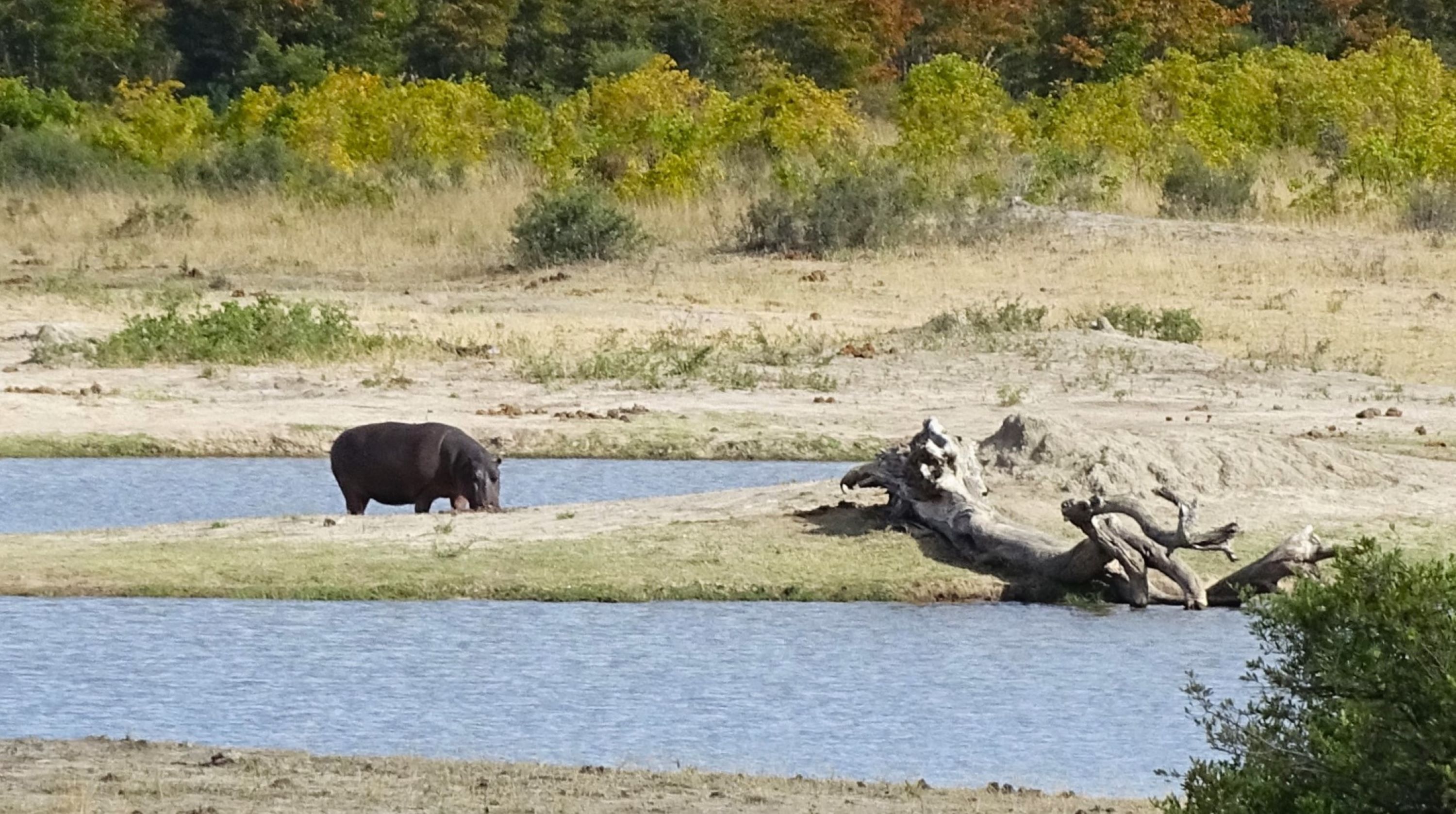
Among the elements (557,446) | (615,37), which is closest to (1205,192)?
(557,446)

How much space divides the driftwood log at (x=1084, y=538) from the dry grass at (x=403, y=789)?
3.48 meters

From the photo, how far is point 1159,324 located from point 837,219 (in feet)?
20.5

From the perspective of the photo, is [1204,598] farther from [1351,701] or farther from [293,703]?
[1351,701]

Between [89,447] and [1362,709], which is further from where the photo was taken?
[89,447]

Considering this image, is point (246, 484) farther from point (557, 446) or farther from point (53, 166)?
point (53, 166)

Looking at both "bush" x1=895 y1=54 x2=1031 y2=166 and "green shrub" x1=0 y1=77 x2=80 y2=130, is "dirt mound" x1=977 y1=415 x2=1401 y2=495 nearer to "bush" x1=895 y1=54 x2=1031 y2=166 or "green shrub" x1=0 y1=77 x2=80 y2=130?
"bush" x1=895 y1=54 x2=1031 y2=166

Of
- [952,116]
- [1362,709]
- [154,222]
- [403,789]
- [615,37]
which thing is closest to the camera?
[1362,709]

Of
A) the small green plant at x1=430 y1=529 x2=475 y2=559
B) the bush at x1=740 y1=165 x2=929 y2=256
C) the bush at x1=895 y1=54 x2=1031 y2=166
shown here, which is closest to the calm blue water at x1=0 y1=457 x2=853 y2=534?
the small green plant at x1=430 y1=529 x2=475 y2=559

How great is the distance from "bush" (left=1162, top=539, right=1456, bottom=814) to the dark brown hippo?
24.0 ft

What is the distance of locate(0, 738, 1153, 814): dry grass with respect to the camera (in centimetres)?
666

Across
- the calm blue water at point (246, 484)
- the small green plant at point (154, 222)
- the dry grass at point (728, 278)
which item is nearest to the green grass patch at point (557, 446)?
the calm blue water at point (246, 484)

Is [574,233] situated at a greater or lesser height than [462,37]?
lesser

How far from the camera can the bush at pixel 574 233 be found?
25828 millimetres

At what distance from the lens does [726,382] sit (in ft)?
60.1
